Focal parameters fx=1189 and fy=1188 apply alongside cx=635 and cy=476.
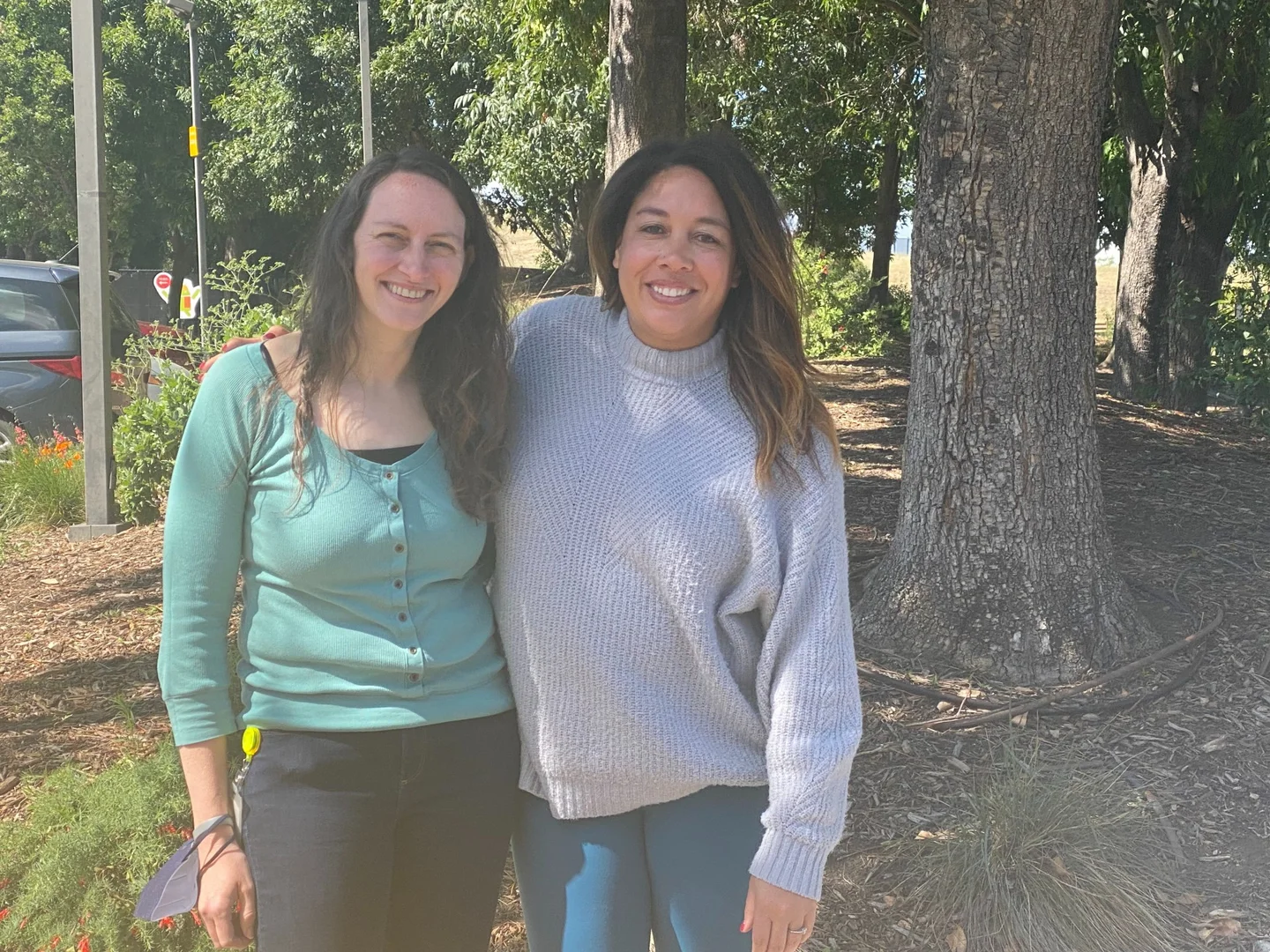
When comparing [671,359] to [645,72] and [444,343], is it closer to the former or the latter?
[444,343]

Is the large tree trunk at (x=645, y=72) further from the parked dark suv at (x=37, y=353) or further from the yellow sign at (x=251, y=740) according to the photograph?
the parked dark suv at (x=37, y=353)

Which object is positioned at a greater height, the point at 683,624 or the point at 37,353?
the point at 37,353

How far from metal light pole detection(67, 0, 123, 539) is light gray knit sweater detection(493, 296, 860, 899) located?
5.39 meters

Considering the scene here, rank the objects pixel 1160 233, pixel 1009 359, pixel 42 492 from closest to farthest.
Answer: pixel 1009 359 → pixel 42 492 → pixel 1160 233

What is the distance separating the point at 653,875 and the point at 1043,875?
5.36ft

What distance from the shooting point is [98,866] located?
284cm

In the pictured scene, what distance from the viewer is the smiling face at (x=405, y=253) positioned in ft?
6.83

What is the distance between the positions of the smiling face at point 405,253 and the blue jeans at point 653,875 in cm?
92

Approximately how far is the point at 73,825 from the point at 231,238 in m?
31.9

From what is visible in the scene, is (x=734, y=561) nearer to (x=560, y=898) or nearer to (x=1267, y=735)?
(x=560, y=898)

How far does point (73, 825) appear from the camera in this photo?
2977 mm

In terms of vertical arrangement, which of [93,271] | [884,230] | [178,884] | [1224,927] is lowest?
[1224,927]

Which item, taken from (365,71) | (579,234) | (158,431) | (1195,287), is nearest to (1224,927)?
(158,431)

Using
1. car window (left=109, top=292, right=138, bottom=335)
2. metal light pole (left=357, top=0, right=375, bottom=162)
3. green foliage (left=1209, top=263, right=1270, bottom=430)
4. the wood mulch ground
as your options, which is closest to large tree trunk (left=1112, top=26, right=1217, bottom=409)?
green foliage (left=1209, top=263, right=1270, bottom=430)
